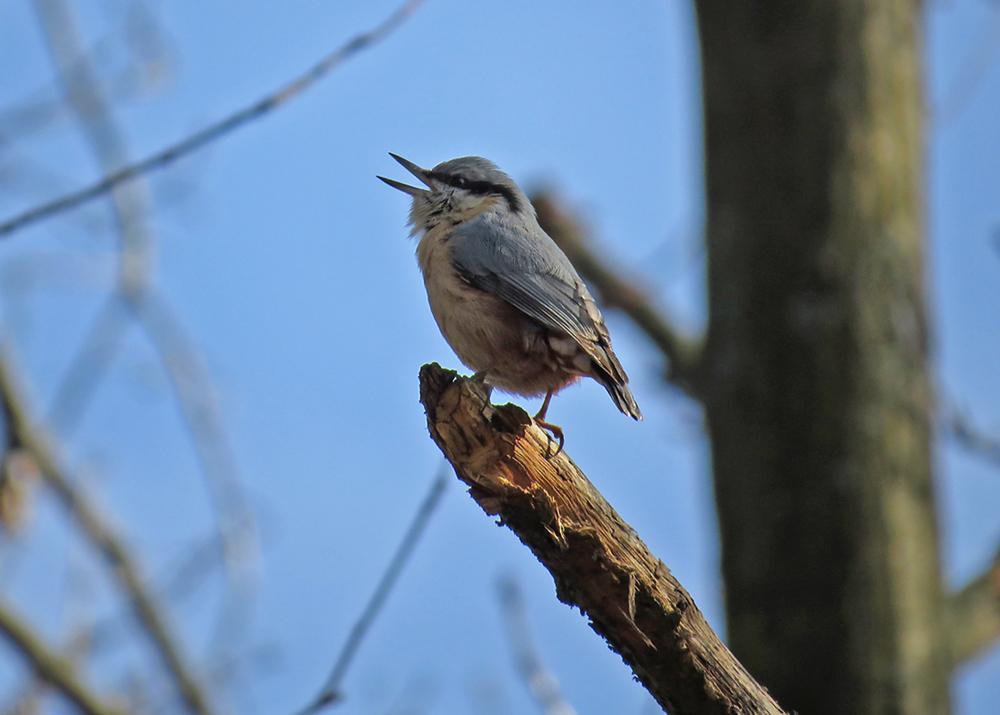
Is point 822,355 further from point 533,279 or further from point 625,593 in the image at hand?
point 625,593

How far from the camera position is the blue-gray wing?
9.86 ft

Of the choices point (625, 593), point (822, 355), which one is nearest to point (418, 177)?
point (822, 355)

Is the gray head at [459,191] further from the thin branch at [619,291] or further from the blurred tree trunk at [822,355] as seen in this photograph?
the thin branch at [619,291]

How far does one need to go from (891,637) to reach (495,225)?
2071mm

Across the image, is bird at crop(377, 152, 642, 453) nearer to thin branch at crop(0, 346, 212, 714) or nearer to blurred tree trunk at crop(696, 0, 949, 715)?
blurred tree trunk at crop(696, 0, 949, 715)

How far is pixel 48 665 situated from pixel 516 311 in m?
2.77

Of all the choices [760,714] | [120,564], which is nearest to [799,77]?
[760,714]

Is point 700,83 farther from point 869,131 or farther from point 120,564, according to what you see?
Result: point 120,564

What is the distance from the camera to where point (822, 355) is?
3881 millimetres

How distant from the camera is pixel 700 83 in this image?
14.6ft

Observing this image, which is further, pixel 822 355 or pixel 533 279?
pixel 822 355

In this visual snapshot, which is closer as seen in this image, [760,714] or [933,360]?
[760,714]

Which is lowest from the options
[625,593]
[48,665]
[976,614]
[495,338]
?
[976,614]

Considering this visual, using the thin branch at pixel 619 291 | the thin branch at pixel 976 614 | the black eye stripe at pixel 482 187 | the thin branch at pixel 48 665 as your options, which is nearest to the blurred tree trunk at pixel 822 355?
the thin branch at pixel 976 614
